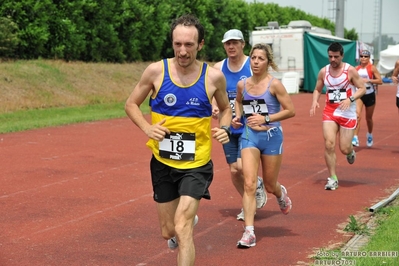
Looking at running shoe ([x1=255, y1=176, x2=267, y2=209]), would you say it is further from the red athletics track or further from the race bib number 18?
the race bib number 18

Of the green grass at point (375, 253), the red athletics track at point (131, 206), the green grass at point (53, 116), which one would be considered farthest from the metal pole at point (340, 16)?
the green grass at point (375, 253)

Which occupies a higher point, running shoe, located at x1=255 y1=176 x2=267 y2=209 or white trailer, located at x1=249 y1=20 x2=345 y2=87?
A: running shoe, located at x1=255 y1=176 x2=267 y2=209

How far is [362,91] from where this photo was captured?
35.4 feet

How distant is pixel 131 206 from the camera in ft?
29.6

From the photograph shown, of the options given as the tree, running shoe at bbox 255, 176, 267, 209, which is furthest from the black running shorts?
the tree

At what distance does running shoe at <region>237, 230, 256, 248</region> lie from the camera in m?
7.03

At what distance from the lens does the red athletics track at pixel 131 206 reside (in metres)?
6.88

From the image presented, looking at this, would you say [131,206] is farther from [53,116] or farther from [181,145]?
[53,116]

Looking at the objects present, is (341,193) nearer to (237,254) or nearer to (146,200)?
(146,200)

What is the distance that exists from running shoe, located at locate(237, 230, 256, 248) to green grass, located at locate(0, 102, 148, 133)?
35.3 feet

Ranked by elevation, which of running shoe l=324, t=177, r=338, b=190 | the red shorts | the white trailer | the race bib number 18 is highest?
the race bib number 18

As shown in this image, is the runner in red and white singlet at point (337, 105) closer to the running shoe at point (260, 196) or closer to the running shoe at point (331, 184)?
the running shoe at point (331, 184)

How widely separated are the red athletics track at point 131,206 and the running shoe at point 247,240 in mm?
55

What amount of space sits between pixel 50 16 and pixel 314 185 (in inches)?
734
